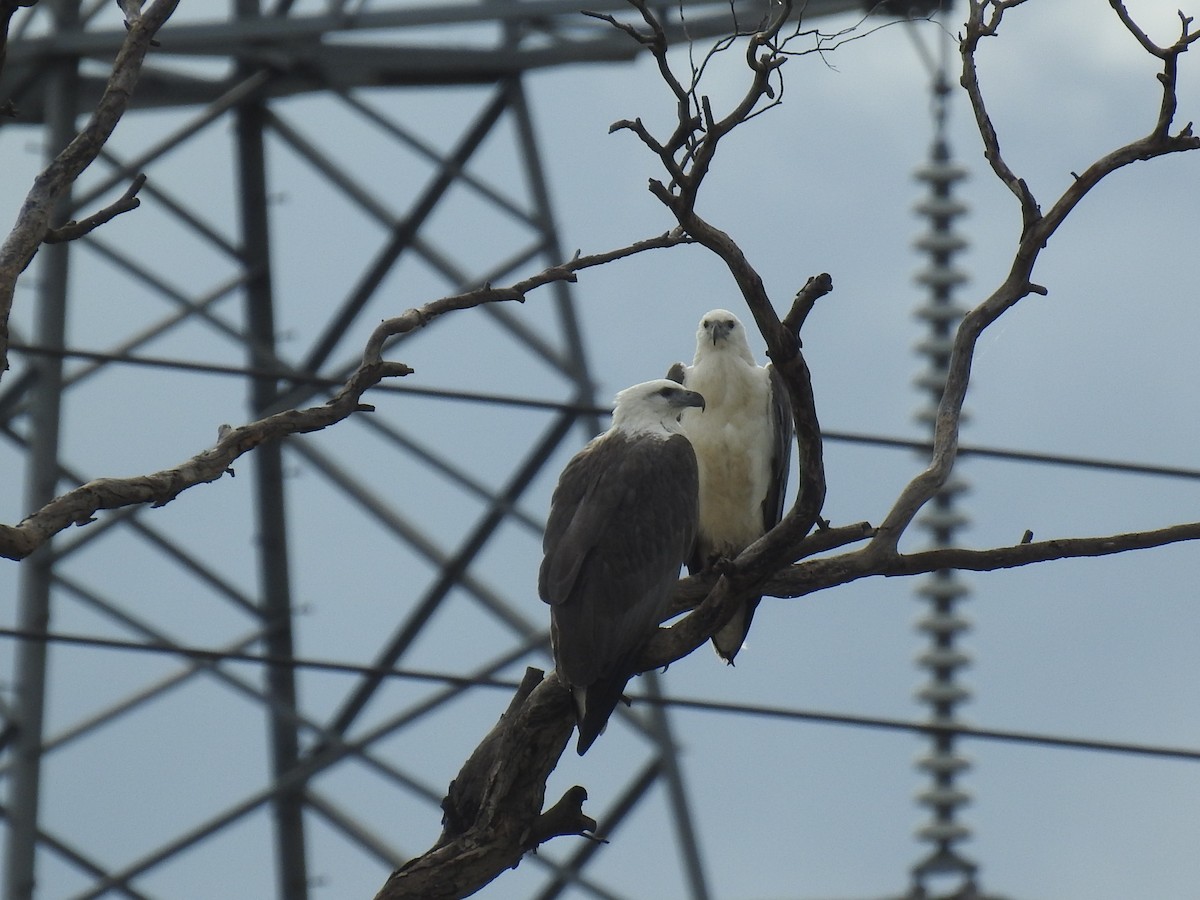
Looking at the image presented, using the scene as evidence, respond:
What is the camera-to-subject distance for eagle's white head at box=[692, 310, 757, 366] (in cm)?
768

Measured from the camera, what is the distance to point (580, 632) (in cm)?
595

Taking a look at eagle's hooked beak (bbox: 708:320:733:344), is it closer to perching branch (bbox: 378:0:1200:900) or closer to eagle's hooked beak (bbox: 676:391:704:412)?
eagle's hooked beak (bbox: 676:391:704:412)

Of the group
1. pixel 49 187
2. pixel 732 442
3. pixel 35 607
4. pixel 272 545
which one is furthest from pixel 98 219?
pixel 272 545

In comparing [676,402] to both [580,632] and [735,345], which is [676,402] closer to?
[735,345]

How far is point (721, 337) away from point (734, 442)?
409 mm

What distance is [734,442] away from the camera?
24.7 feet

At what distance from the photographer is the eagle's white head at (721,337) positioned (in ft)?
25.2

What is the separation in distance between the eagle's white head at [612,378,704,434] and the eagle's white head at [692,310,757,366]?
0.59 meters

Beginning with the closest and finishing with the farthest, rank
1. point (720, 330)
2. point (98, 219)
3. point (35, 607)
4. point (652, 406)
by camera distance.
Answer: point (98, 219), point (652, 406), point (720, 330), point (35, 607)

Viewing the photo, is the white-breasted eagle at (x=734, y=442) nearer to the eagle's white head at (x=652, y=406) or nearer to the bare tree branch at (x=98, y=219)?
the eagle's white head at (x=652, y=406)

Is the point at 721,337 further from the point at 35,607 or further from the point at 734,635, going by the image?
the point at 35,607

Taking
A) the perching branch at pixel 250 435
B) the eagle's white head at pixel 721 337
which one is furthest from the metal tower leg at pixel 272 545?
the perching branch at pixel 250 435

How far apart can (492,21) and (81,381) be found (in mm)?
2989

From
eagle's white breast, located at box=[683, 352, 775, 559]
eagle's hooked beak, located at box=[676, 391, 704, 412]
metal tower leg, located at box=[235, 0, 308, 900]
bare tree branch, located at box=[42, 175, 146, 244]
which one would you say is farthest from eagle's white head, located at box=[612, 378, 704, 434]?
metal tower leg, located at box=[235, 0, 308, 900]
